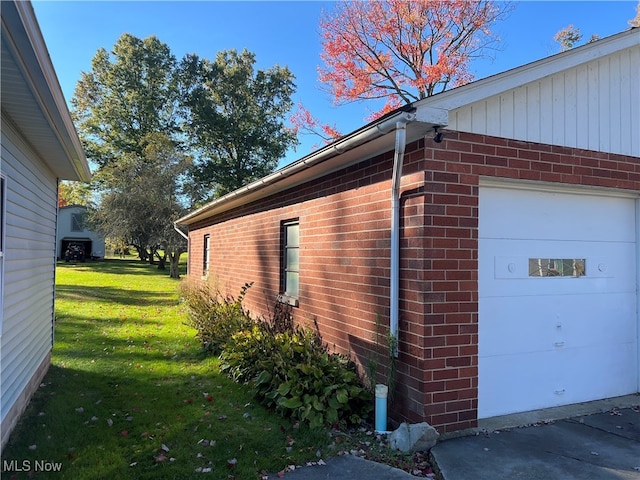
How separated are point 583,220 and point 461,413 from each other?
2.52 meters

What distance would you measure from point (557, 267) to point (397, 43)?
14.2m

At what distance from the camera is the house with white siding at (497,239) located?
378 centimetres

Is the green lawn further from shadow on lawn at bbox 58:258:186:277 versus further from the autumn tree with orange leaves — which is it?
shadow on lawn at bbox 58:258:186:277

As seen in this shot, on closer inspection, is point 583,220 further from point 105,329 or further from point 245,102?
point 245,102

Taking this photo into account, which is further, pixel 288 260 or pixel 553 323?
pixel 288 260

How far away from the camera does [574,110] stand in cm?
449

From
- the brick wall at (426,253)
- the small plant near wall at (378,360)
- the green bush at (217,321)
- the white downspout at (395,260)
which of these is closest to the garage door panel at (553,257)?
the brick wall at (426,253)

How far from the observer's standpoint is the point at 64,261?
3619 centimetres

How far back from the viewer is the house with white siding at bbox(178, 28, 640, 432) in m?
3.78

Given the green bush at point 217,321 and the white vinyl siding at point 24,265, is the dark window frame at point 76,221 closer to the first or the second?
the green bush at point 217,321

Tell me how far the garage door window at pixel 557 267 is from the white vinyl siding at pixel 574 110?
1.19m

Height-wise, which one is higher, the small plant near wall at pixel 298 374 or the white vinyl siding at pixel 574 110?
the white vinyl siding at pixel 574 110

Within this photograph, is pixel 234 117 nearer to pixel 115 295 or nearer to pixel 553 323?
pixel 115 295

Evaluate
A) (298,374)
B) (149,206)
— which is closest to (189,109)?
(149,206)
